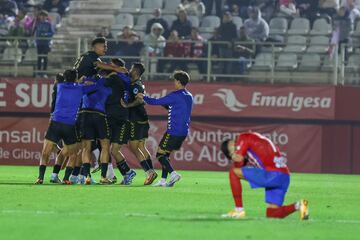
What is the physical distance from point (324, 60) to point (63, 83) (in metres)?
13.4

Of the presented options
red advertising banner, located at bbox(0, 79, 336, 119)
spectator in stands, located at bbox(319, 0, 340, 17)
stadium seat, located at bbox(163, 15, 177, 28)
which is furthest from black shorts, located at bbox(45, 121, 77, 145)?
spectator in stands, located at bbox(319, 0, 340, 17)

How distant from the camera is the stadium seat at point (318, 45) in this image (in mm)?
33347

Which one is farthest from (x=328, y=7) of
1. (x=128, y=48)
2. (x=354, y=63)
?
(x=128, y=48)

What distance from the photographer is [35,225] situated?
42.0ft

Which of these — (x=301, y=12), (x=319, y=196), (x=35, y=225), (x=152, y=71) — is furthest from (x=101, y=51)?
(x=301, y=12)

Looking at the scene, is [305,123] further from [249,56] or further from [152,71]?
[152,71]

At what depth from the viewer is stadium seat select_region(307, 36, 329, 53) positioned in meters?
33.3

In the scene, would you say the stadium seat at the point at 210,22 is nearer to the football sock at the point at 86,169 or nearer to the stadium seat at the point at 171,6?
the stadium seat at the point at 171,6

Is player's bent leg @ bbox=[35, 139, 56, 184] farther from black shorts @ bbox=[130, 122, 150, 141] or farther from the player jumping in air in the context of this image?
the player jumping in air

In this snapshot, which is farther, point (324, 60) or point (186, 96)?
point (324, 60)

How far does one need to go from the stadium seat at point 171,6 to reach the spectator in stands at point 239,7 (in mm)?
1630

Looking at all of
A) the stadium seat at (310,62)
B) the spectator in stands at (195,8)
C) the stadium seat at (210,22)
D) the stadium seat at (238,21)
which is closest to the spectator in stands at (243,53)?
the stadium seat at (310,62)

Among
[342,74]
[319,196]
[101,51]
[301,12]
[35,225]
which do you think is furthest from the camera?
[301,12]

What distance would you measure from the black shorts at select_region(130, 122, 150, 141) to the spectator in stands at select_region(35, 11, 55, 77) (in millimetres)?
11210
